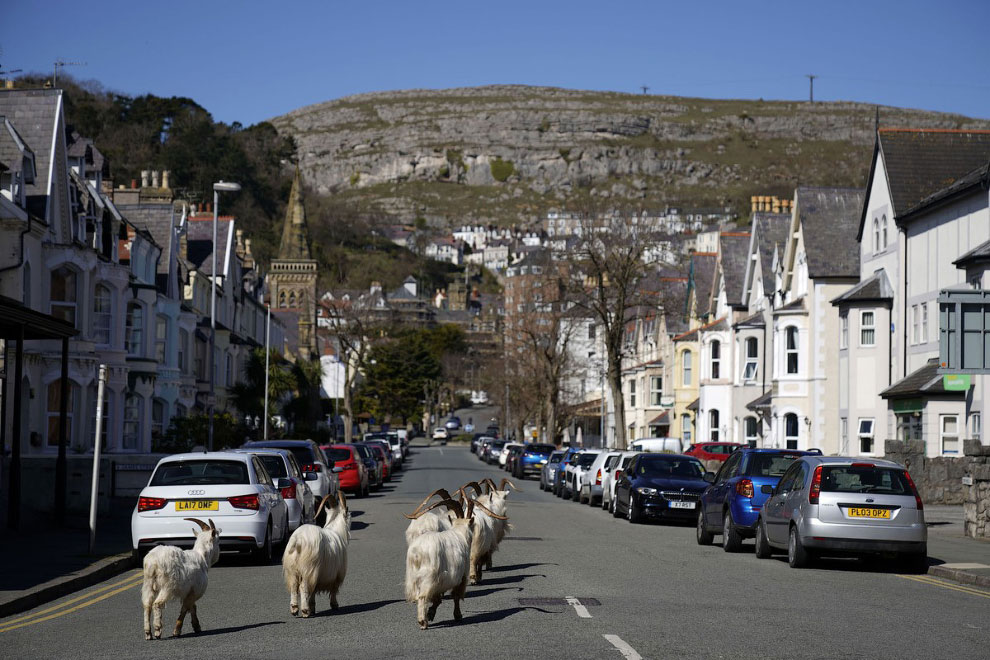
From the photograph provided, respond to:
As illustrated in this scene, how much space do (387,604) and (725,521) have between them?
9.18 metres

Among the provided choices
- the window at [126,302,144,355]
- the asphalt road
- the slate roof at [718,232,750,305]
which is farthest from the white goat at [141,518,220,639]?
the slate roof at [718,232,750,305]

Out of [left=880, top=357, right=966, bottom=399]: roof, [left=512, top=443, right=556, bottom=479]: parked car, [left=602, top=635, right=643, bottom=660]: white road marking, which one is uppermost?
[left=880, top=357, right=966, bottom=399]: roof

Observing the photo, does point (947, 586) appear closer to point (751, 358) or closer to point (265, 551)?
point (265, 551)

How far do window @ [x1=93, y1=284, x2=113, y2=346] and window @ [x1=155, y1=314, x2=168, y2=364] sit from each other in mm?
6983

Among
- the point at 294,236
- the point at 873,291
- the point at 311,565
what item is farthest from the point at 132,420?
the point at 294,236

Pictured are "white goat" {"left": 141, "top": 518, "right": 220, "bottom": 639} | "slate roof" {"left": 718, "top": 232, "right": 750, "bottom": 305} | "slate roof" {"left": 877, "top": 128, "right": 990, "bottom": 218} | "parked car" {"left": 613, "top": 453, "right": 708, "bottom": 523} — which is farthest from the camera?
"slate roof" {"left": 718, "top": 232, "right": 750, "bottom": 305}

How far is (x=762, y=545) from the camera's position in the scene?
19.7 m

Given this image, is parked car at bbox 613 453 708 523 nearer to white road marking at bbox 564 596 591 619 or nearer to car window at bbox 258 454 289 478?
car window at bbox 258 454 289 478

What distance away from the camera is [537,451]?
55.8 m

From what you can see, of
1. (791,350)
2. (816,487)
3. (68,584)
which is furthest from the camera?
(791,350)

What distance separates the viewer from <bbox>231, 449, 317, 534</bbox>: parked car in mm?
20734

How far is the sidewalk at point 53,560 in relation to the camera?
14.1m

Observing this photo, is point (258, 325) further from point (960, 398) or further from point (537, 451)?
point (960, 398)

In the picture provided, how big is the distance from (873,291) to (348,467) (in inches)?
712
